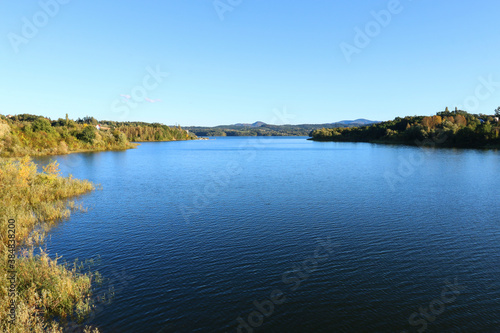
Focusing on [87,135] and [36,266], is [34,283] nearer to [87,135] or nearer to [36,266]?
[36,266]

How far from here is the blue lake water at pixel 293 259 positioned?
11727mm

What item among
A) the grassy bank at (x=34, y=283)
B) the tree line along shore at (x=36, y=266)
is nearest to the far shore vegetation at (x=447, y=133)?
the tree line along shore at (x=36, y=266)

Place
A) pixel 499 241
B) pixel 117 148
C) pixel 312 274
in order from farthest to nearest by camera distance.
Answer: pixel 117 148
pixel 499 241
pixel 312 274

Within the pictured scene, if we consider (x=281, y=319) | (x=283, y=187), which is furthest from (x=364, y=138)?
Result: (x=281, y=319)

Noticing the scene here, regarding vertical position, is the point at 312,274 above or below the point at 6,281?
below

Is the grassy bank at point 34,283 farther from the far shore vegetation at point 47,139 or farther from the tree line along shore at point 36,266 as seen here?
the far shore vegetation at point 47,139

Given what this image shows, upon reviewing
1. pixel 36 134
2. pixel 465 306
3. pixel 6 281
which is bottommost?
pixel 465 306

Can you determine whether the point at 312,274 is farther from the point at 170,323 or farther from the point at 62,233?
the point at 62,233

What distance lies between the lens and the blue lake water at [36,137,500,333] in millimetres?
11727

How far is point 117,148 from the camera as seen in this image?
123m

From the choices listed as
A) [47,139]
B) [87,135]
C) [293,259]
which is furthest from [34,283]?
[87,135]

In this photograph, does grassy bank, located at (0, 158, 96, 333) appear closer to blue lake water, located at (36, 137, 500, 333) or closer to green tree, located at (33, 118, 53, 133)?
blue lake water, located at (36, 137, 500, 333)

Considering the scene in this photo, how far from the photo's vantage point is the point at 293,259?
55.3ft

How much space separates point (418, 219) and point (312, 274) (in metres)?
13.6
